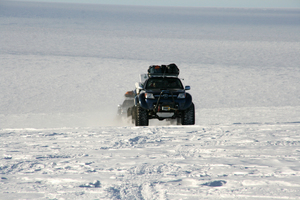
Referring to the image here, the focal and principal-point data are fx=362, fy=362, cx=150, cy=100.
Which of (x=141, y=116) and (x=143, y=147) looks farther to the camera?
(x=141, y=116)

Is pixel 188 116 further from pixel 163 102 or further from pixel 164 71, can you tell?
pixel 164 71

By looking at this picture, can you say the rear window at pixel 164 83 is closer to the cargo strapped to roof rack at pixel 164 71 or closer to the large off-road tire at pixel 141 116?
the cargo strapped to roof rack at pixel 164 71

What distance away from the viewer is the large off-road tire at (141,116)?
9.64 m

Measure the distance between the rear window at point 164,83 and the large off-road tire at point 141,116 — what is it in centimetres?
77

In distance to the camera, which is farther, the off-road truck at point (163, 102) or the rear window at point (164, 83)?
the rear window at point (164, 83)

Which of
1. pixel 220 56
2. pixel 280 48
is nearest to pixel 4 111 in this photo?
pixel 220 56

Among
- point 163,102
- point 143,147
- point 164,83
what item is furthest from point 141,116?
point 143,147

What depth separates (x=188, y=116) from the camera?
9.84 meters

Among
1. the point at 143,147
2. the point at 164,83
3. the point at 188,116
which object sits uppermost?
the point at 164,83

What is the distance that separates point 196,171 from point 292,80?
63.3 ft

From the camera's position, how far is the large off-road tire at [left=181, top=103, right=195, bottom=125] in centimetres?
976

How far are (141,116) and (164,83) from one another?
4.02ft

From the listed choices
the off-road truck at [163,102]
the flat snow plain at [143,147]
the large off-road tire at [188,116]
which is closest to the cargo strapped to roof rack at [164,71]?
the off-road truck at [163,102]

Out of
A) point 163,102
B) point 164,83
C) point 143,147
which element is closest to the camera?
point 143,147
